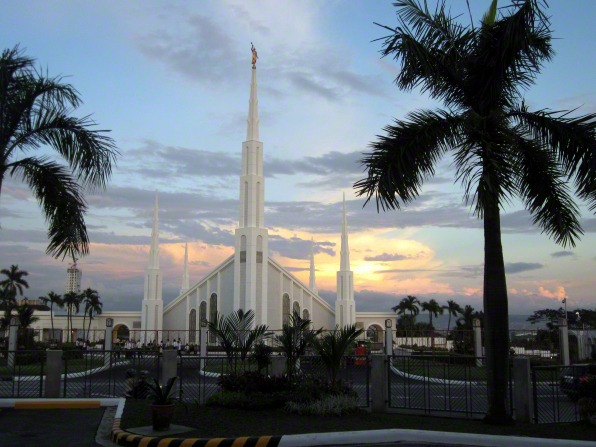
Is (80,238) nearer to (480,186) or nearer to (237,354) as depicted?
(237,354)

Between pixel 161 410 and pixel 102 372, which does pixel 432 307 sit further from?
pixel 161 410

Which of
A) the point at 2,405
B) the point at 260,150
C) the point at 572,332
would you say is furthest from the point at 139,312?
the point at 2,405

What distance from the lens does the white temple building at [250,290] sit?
170ft

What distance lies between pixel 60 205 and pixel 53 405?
16.6ft

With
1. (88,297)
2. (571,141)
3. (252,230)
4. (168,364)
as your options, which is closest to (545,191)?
(571,141)

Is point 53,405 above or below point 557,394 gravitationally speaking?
below

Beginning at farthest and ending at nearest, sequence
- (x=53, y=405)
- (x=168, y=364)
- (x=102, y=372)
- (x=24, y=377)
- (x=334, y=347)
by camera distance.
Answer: (x=102, y=372) → (x=24, y=377) → (x=168, y=364) → (x=53, y=405) → (x=334, y=347)

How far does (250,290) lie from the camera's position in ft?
168

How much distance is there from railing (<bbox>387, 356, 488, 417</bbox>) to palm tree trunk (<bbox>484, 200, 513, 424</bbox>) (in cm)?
201

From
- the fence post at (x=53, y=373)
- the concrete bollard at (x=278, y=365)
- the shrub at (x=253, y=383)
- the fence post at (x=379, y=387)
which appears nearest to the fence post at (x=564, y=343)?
the fence post at (x=379, y=387)

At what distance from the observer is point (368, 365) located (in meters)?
15.8

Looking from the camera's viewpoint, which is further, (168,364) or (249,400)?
(168,364)

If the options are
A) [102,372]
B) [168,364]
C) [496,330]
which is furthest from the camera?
[102,372]

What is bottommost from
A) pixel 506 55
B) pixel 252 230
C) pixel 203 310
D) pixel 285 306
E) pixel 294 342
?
pixel 294 342
